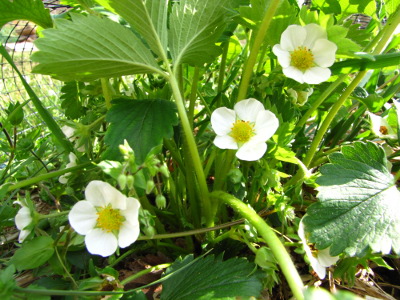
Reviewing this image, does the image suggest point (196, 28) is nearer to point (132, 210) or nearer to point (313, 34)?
point (313, 34)

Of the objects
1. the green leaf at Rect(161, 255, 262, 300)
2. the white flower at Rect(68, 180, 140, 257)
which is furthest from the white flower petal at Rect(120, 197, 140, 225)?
the green leaf at Rect(161, 255, 262, 300)

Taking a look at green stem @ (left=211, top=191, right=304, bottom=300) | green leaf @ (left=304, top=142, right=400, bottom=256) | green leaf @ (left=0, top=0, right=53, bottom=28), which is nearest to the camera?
A: green stem @ (left=211, top=191, right=304, bottom=300)

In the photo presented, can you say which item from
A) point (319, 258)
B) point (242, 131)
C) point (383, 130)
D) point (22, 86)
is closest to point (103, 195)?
point (242, 131)

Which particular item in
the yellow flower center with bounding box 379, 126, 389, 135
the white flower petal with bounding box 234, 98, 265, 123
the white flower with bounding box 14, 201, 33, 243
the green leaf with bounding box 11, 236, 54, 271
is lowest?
the green leaf with bounding box 11, 236, 54, 271

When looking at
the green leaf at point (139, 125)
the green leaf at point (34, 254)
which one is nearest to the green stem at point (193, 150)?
the green leaf at point (139, 125)

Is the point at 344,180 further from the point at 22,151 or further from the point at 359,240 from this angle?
the point at 22,151

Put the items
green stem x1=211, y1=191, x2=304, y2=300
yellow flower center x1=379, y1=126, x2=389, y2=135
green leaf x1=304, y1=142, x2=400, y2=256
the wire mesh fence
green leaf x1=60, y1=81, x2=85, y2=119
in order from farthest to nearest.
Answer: the wire mesh fence → green leaf x1=60, y1=81, x2=85, y2=119 → yellow flower center x1=379, y1=126, x2=389, y2=135 → green leaf x1=304, y1=142, x2=400, y2=256 → green stem x1=211, y1=191, x2=304, y2=300

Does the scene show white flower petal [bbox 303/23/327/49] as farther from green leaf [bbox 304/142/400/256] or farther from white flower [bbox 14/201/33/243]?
white flower [bbox 14/201/33/243]

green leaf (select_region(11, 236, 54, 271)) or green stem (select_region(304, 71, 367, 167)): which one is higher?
green stem (select_region(304, 71, 367, 167))
